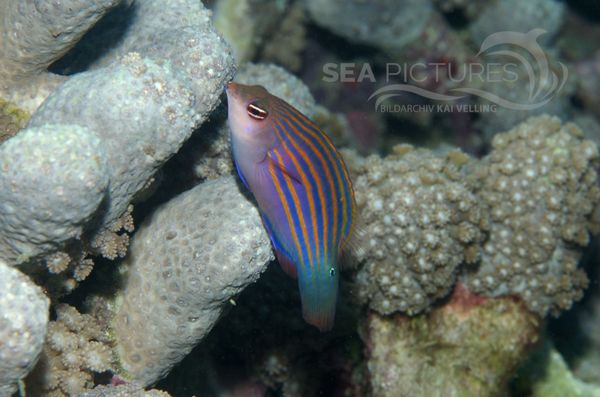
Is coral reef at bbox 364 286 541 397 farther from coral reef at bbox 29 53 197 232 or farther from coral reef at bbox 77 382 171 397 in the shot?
coral reef at bbox 29 53 197 232

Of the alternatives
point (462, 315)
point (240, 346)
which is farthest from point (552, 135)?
point (240, 346)

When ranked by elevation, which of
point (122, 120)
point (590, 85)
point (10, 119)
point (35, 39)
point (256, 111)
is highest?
point (35, 39)

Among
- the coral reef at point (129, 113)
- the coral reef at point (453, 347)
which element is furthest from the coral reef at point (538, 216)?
the coral reef at point (129, 113)

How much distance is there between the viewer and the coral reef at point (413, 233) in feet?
13.6

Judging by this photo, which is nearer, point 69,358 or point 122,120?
point 122,120

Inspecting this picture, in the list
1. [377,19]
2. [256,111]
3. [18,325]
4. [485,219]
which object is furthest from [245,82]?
[377,19]

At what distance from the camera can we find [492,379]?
4418 millimetres

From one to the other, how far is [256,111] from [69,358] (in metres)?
1.66

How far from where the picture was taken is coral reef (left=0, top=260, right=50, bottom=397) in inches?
84.1

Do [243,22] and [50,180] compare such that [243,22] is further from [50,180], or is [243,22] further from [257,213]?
[50,180]

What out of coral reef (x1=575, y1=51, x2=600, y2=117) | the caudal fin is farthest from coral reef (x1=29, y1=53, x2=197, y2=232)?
coral reef (x1=575, y1=51, x2=600, y2=117)

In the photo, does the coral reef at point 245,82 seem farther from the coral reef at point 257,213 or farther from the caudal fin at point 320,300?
the caudal fin at point 320,300

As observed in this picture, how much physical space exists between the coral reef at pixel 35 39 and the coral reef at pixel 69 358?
130cm

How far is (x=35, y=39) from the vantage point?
2.87 m
